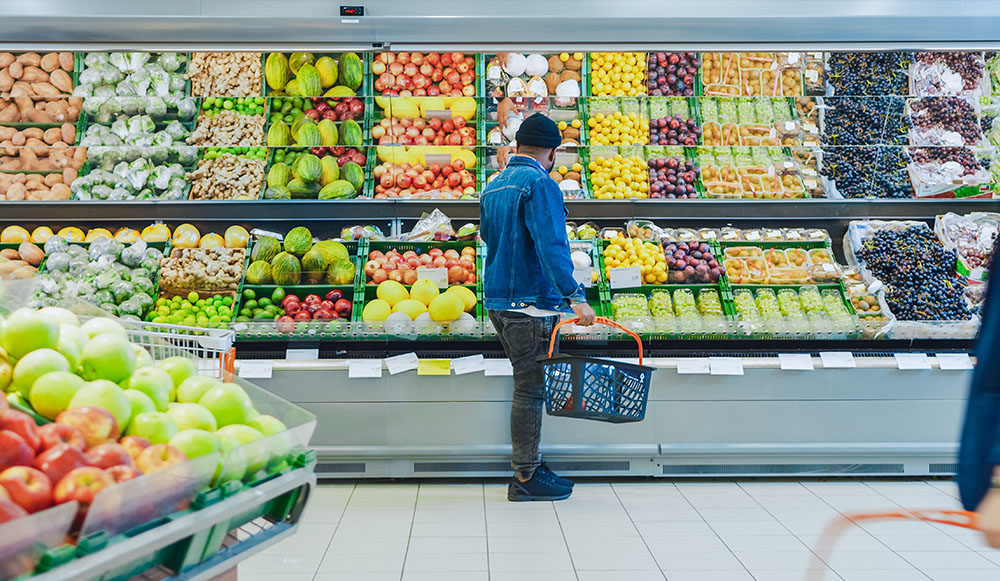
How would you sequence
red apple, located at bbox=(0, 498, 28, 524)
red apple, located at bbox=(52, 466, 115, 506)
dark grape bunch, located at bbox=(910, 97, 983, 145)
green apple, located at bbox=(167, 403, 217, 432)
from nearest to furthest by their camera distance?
red apple, located at bbox=(0, 498, 28, 524) < red apple, located at bbox=(52, 466, 115, 506) < green apple, located at bbox=(167, 403, 217, 432) < dark grape bunch, located at bbox=(910, 97, 983, 145)

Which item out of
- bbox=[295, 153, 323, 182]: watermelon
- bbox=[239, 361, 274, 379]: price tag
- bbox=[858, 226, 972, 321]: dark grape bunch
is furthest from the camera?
bbox=[295, 153, 323, 182]: watermelon

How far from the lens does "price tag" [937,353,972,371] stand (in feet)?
13.9

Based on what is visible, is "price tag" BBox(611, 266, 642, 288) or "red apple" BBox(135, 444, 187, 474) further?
"price tag" BBox(611, 266, 642, 288)

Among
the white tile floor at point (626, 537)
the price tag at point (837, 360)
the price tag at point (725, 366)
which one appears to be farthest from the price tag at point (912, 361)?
the price tag at point (725, 366)

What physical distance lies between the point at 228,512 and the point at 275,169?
12.4 ft

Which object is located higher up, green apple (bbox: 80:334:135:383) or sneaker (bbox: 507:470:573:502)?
green apple (bbox: 80:334:135:383)

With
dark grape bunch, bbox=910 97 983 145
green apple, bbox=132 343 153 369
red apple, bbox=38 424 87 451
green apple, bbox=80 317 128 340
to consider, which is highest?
dark grape bunch, bbox=910 97 983 145

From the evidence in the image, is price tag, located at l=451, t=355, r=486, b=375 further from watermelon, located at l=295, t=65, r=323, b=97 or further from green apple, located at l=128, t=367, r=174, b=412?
green apple, located at l=128, t=367, r=174, b=412

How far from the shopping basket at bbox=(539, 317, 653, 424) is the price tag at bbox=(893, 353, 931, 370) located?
1604 millimetres

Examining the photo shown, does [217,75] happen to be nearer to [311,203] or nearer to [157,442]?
[311,203]

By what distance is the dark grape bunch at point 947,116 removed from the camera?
17.1 ft

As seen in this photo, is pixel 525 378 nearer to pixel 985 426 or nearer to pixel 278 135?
pixel 278 135

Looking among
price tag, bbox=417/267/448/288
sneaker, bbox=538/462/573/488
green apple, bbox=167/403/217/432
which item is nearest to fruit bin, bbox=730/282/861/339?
sneaker, bbox=538/462/573/488

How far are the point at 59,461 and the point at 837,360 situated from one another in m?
3.85
